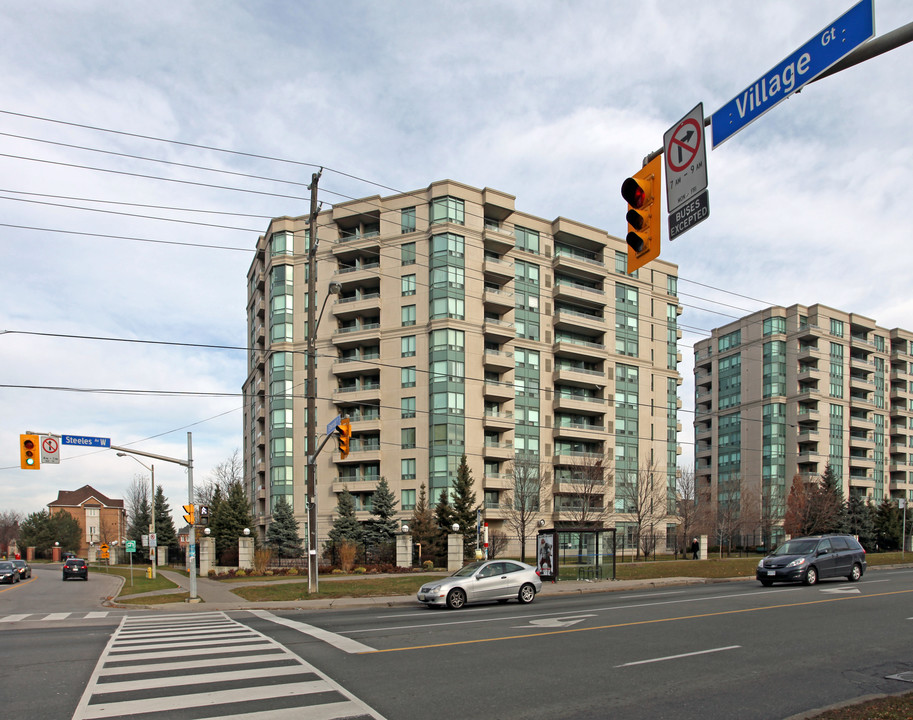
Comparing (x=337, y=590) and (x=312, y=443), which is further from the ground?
(x=312, y=443)

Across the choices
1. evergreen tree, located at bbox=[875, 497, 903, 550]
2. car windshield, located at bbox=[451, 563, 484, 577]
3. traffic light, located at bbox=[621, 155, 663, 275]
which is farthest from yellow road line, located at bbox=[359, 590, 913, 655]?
evergreen tree, located at bbox=[875, 497, 903, 550]

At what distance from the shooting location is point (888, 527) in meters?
84.1

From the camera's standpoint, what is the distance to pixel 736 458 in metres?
95.8

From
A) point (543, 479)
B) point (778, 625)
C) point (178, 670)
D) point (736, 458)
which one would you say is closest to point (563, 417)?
point (543, 479)

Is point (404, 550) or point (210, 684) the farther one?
point (404, 550)

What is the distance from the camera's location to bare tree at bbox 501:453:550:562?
5906 centimetres

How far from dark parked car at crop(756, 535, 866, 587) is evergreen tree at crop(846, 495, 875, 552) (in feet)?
207

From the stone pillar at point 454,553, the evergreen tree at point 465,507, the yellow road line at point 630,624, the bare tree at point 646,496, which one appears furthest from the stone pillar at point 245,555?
the bare tree at point 646,496

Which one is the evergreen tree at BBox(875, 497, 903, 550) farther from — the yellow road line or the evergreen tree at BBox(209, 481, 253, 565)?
the yellow road line

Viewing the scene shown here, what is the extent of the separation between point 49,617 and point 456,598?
12.6 meters

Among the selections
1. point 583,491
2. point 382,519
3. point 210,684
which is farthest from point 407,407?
point 210,684

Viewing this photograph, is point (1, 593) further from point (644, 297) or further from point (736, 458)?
point (736, 458)

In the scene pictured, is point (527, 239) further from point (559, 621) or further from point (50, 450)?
point (559, 621)

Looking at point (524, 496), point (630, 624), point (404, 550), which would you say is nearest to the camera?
point (630, 624)
